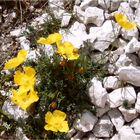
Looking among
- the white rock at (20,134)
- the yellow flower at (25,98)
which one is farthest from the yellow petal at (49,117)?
the white rock at (20,134)

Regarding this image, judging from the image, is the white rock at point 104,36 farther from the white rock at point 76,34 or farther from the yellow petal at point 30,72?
the yellow petal at point 30,72

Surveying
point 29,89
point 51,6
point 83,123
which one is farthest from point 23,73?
point 51,6

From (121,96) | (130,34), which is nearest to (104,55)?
(130,34)

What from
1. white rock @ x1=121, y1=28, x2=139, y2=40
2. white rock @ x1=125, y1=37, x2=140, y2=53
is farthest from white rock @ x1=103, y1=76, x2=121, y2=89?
white rock @ x1=121, y1=28, x2=139, y2=40

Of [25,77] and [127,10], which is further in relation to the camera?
[127,10]

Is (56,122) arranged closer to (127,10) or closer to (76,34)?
(76,34)

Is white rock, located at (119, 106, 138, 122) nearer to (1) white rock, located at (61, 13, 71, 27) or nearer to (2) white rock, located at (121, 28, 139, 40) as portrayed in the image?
(2) white rock, located at (121, 28, 139, 40)

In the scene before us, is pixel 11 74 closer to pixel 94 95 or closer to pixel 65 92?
pixel 65 92
